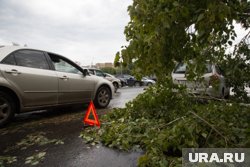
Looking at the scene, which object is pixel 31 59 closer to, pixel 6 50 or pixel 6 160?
pixel 6 50

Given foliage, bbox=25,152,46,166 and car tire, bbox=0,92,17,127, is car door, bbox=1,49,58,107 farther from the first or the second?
foliage, bbox=25,152,46,166

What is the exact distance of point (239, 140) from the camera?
2.54 m

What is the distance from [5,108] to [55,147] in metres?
1.63

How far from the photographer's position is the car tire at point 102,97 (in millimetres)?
5868

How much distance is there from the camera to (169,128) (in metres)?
2.99

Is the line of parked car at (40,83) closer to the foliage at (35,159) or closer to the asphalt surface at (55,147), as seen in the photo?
the asphalt surface at (55,147)

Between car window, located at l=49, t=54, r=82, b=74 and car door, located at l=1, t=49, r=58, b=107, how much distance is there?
26 cm

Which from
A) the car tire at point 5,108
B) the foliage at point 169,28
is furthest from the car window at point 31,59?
the foliage at point 169,28

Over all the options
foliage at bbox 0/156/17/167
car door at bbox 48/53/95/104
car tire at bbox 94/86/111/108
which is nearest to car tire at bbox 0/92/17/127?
car door at bbox 48/53/95/104

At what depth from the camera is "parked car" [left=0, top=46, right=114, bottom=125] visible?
3938 millimetres

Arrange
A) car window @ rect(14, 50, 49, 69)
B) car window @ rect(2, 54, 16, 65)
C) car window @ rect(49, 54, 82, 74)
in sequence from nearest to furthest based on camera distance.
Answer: car window @ rect(2, 54, 16, 65) < car window @ rect(14, 50, 49, 69) < car window @ rect(49, 54, 82, 74)

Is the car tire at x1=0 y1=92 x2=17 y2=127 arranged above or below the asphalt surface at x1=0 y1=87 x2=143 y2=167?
above

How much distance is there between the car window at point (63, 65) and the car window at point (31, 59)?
11.1 inches

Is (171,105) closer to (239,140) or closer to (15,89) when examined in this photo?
(239,140)
